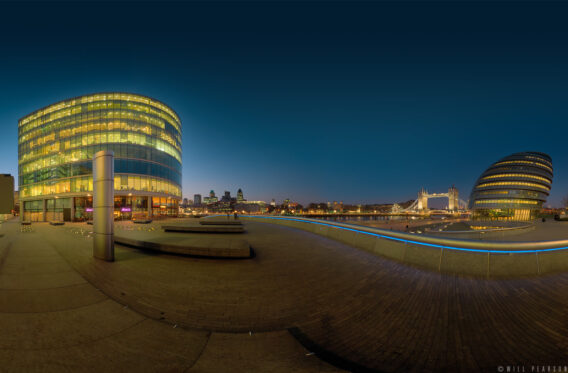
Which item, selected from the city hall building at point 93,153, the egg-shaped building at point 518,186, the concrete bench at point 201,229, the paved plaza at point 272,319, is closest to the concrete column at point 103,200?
the paved plaza at point 272,319

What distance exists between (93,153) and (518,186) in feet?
333

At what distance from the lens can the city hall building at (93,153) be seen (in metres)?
39.7

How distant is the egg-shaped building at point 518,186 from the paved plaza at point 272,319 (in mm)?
71051

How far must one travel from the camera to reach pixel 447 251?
6.70m

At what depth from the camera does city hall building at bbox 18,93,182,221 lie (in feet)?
130

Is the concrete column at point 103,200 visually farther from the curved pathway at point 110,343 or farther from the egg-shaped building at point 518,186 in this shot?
the egg-shaped building at point 518,186

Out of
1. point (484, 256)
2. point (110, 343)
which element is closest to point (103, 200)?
point (110, 343)

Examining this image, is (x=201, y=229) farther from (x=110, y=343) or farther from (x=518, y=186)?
(x=518, y=186)

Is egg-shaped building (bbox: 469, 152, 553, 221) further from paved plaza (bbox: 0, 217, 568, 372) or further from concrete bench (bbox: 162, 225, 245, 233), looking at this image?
paved plaza (bbox: 0, 217, 568, 372)

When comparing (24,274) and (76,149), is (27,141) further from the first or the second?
(24,274)

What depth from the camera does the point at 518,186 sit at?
2325 inches

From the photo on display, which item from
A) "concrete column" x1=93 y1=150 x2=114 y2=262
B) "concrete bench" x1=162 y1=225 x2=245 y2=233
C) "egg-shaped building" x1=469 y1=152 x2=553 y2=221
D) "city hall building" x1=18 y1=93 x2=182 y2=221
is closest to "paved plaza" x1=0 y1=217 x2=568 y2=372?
"concrete column" x1=93 y1=150 x2=114 y2=262

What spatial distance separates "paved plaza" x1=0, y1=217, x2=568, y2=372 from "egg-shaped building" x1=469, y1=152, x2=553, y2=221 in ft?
233

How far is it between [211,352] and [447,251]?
23.5 feet
